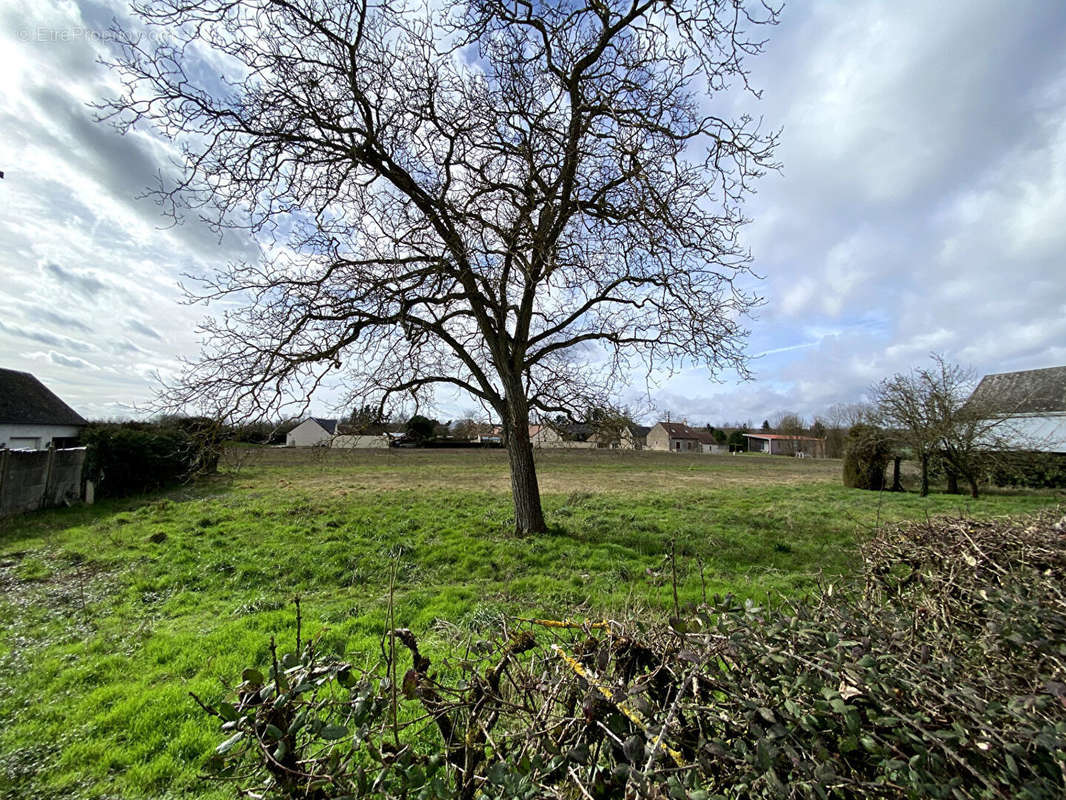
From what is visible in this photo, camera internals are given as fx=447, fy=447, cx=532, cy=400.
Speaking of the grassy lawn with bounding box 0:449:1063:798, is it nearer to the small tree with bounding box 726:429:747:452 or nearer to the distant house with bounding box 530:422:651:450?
the distant house with bounding box 530:422:651:450

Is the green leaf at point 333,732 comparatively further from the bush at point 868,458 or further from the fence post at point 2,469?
the bush at point 868,458

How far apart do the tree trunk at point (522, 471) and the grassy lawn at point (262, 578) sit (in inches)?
22.2

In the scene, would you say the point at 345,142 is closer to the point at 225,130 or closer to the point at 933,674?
the point at 225,130

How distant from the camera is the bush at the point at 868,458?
1927cm

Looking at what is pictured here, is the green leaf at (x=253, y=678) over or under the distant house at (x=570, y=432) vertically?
under

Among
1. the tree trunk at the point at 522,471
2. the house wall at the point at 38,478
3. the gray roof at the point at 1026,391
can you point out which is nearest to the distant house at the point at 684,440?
the gray roof at the point at 1026,391

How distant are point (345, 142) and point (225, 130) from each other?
6.00ft

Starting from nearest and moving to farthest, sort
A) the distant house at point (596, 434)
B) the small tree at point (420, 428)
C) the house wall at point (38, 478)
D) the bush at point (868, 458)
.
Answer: the distant house at point (596, 434) → the small tree at point (420, 428) → the house wall at point (38, 478) → the bush at point (868, 458)

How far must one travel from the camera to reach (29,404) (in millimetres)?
23969

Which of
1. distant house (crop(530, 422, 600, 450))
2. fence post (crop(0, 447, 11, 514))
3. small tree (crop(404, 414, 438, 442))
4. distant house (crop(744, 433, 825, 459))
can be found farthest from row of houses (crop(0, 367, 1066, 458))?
distant house (crop(744, 433, 825, 459))

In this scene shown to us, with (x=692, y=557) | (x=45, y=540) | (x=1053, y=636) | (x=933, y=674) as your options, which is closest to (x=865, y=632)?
(x=933, y=674)

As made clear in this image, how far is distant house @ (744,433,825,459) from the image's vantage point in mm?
67062

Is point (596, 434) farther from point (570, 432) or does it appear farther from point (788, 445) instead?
point (788, 445)

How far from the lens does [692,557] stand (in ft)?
25.1
